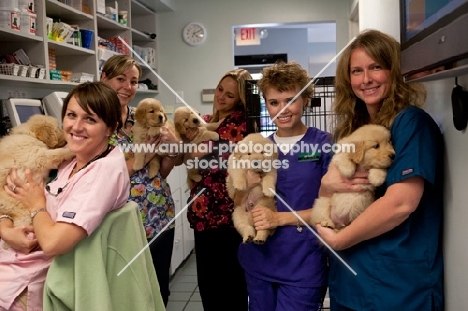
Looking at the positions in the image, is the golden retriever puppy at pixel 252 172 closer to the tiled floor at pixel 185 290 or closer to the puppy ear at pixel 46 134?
the puppy ear at pixel 46 134

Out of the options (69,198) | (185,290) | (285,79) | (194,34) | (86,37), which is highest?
(194,34)

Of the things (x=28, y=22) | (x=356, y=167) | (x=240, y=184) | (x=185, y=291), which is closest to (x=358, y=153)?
(x=356, y=167)

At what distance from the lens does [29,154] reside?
1480 mm

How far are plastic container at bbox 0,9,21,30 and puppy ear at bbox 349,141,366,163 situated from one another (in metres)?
2.01

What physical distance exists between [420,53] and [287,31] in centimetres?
715

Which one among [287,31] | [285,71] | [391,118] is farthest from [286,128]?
[287,31]

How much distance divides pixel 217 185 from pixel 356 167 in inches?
35.1

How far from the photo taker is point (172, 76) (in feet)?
16.3

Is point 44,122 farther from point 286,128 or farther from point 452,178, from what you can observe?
point 452,178

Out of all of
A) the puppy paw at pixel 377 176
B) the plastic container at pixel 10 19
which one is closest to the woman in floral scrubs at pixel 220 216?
the puppy paw at pixel 377 176

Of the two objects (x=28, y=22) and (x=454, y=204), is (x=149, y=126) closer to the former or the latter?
(x=28, y=22)

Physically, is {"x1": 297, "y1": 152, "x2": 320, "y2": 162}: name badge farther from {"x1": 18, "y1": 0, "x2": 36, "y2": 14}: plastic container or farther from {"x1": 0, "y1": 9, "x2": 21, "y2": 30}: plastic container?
{"x1": 18, "y1": 0, "x2": 36, "y2": 14}: plastic container

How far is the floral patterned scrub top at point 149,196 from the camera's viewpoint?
189 cm

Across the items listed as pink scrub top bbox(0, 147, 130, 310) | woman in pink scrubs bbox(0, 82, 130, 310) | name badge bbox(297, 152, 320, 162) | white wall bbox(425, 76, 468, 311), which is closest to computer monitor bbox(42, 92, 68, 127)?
woman in pink scrubs bbox(0, 82, 130, 310)
